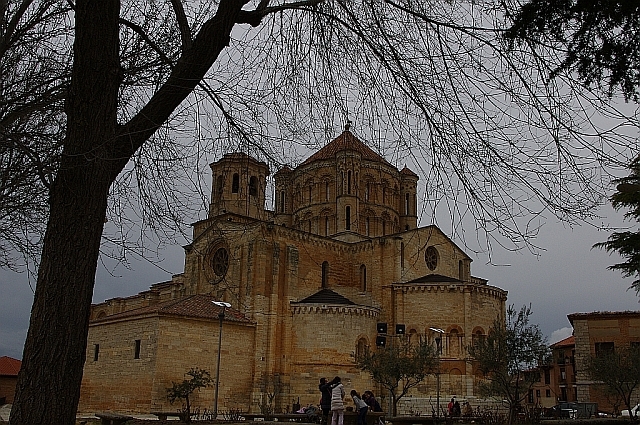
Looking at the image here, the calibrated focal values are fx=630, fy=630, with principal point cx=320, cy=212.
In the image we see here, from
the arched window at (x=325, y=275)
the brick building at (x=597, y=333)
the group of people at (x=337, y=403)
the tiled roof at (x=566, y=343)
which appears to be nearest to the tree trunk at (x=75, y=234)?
the group of people at (x=337, y=403)

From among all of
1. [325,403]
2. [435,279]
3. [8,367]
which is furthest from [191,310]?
[8,367]

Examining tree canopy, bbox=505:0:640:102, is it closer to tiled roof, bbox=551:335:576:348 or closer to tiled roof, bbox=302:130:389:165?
tiled roof, bbox=302:130:389:165

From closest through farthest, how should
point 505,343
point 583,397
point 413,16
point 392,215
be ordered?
point 413,16, point 505,343, point 583,397, point 392,215

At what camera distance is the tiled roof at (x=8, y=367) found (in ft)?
130

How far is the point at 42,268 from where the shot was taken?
4.20m

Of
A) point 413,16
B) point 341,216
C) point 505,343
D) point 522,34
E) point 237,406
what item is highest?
point 341,216

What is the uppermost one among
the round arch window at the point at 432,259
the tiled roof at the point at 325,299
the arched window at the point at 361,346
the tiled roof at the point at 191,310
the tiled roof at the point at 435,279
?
the round arch window at the point at 432,259

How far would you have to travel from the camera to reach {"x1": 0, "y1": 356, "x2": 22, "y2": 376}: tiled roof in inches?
1559

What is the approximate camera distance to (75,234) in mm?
4191

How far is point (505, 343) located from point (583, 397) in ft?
65.5

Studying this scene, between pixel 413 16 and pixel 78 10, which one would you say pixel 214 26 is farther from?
pixel 413 16

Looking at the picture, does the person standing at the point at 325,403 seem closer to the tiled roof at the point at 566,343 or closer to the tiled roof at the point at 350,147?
the tiled roof at the point at 350,147

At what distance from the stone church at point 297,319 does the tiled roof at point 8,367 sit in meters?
11.4

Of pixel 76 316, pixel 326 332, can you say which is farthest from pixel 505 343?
pixel 76 316
